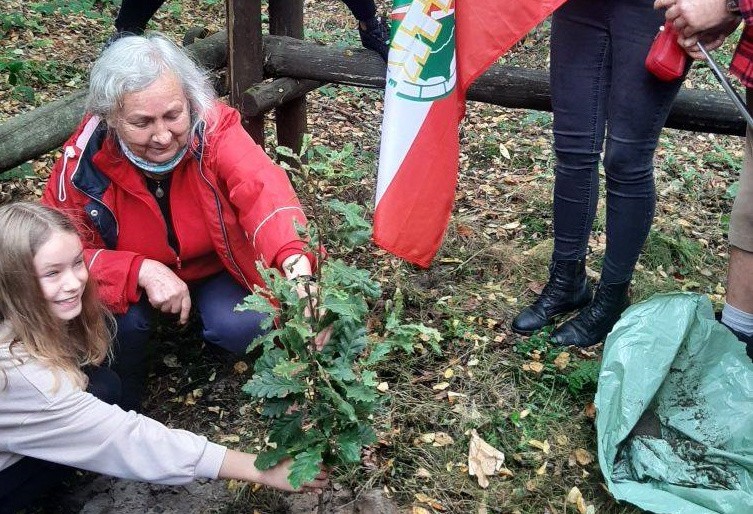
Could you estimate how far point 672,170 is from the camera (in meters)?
4.59

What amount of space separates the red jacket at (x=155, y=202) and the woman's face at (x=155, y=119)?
3.3 inches

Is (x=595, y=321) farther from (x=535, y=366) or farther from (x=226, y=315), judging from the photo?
(x=226, y=315)

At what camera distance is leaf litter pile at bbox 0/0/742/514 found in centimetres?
244

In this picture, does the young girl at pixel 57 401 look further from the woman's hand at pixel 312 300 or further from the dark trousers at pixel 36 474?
the woman's hand at pixel 312 300

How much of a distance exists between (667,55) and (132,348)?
2.01m

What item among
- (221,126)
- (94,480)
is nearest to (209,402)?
(94,480)

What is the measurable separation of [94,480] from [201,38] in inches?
95.9

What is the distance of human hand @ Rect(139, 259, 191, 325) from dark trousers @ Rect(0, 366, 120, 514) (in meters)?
0.28

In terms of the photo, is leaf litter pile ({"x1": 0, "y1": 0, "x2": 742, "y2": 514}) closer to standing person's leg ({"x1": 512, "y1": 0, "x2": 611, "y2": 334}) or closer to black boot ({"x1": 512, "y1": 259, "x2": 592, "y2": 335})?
black boot ({"x1": 512, "y1": 259, "x2": 592, "y2": 335})

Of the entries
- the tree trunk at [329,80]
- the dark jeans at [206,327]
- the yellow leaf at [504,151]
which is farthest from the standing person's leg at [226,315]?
the yellow leaf at [504,151]

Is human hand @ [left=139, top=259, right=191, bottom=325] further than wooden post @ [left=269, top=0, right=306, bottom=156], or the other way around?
wooden post @ [left=269, top=0, right=306, bottom=156]

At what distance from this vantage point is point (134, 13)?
3521 mm

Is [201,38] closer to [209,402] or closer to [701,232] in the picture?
[209,402]

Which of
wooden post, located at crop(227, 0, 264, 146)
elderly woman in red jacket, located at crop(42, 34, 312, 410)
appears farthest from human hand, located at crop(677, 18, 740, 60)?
wooden post, located at crop(227, 0, 264, 146)
